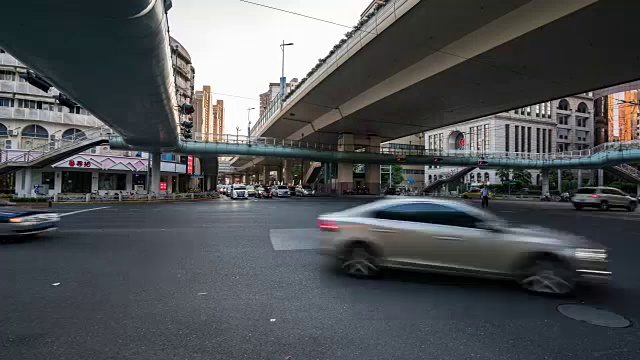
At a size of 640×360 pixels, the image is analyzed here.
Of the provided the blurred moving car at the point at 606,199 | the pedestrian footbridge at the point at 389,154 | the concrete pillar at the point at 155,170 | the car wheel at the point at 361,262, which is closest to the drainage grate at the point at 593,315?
the car wheel at the point at 361,262

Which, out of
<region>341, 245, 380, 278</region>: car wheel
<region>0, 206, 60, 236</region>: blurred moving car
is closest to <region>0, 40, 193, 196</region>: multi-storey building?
<region>0, 206, 60, 236</region>: blurred moving car

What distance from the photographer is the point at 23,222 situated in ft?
31.1

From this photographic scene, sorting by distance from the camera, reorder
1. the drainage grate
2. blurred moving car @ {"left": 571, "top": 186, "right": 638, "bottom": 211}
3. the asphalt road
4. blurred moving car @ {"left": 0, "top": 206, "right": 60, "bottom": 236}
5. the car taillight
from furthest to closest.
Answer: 1. blurred moving car @ {"left": 571, "top": 186, "right": 638, "bottom": 211}
2. blurred moving car @ {"left": 0, "top": 206, "right": 60, "bottom": 236}
3. the car taillight
4. the drainage grate
5. the asphalt road

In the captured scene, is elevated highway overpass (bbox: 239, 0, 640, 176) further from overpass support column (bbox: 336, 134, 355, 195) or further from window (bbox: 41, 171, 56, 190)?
window (bbox: 41, 171, 56, 190)

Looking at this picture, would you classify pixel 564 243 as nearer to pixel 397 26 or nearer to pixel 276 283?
pixel 276 283

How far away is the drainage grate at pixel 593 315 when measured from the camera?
4.20m

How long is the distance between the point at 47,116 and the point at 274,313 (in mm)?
46266

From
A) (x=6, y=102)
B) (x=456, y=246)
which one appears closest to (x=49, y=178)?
(x=6, y=102)

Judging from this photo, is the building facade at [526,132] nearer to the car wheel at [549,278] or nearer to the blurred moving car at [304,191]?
the blurred moving car at [304,191]

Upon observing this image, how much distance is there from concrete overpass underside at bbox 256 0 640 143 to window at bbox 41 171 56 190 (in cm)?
2831

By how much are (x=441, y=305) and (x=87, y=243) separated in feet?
31.3

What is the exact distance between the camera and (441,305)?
4785 mm

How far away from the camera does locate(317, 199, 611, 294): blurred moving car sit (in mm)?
5156

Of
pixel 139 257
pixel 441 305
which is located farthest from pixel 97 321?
pixel 441 305
